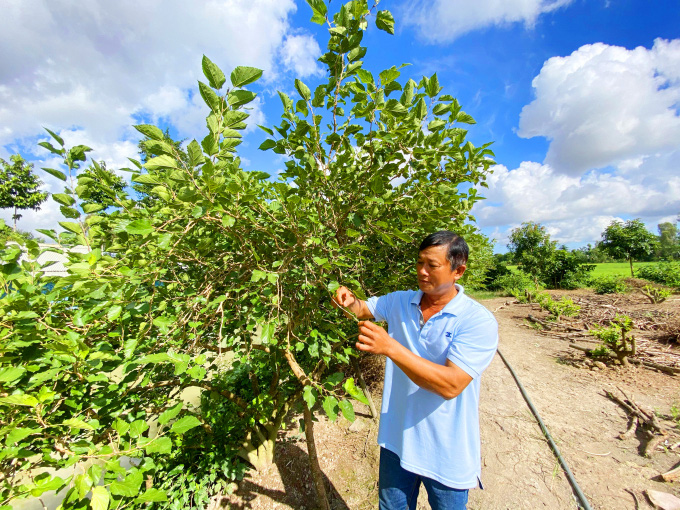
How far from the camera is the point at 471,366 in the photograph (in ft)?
4.43

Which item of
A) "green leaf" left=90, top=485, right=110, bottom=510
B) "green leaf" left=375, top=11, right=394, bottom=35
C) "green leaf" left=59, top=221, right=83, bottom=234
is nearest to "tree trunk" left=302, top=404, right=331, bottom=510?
"green leaf" left=90, top=485, right=110, bottom=510

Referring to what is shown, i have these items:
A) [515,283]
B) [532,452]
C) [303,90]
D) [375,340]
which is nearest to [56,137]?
[303,90]

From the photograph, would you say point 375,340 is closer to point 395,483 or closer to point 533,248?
point 395,483

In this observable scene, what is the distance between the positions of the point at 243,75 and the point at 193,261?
1.13 meters

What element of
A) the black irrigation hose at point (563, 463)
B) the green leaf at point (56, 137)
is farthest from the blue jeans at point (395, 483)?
the green leaf at point (56, 137)

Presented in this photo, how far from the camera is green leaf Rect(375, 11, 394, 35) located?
116cm

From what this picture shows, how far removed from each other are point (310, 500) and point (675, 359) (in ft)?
26.7

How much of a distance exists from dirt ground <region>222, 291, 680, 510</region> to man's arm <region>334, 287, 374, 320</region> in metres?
2.34

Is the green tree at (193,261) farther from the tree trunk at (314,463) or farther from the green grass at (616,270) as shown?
the green grass at (616,270)

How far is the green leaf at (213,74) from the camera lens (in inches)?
36.4

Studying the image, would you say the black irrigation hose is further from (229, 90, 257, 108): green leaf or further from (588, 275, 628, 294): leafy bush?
(588, 275, 628, 294): leafy bush

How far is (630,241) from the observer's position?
59.6ft

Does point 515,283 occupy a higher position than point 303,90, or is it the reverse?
point 303,90

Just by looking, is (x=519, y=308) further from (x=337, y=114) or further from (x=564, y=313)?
(x=337, y=114)
